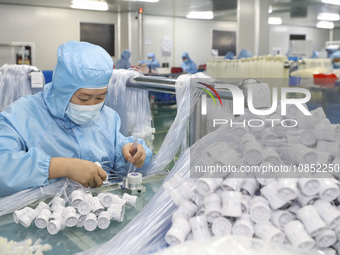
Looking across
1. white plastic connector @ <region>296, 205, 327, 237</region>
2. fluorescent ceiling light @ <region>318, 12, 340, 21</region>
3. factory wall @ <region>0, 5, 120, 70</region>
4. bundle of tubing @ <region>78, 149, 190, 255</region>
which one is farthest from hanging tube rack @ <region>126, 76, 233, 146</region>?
fluorescent ceiling light @ <region>318, 12, 340, 21</region>

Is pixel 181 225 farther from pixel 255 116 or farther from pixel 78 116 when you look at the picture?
pixel 78 116

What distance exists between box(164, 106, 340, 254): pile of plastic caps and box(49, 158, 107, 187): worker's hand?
50 centimetres

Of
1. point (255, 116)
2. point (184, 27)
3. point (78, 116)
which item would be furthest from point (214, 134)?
point (184, 27)

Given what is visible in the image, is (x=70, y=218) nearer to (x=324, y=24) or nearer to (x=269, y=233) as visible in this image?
(x=269, y=233)

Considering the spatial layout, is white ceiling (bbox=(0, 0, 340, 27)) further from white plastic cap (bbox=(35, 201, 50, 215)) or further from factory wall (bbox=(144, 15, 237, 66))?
white plastic cap (bbox=(35, 201, 50, 215))

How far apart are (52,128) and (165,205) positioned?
83cm

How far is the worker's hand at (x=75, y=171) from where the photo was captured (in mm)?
1268

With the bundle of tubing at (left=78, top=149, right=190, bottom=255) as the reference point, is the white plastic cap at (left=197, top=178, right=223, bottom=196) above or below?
above

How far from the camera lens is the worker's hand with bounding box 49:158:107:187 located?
1268 mm

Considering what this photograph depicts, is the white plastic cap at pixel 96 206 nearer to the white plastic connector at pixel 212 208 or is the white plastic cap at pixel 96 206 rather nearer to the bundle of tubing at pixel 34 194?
the bundle of tubing at pixel 34 194

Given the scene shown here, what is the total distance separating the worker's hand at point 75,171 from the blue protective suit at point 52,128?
3cm

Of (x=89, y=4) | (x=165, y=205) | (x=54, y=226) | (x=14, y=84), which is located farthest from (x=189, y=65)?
(x=165, y=205)

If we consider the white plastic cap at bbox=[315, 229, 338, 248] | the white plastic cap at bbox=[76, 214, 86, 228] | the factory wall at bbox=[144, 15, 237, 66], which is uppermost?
the factory wall at bbox=[144, 15, 237, 66]

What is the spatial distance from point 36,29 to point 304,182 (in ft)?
35.2
